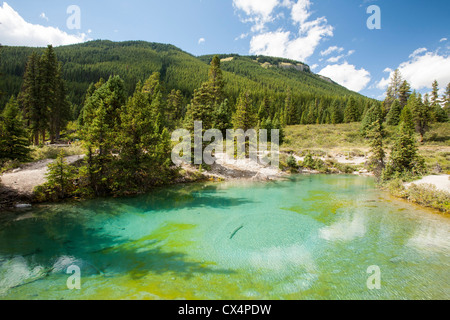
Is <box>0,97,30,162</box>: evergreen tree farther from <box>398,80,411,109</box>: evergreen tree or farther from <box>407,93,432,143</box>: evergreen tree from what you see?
<box>398,80,411,109</box>: evergreen tree

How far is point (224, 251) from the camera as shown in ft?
29.0

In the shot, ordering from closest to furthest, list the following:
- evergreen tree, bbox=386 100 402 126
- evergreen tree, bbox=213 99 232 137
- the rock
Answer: the rock, evergreen tree, bbox=213 99 232 137, evergreen tree, bbox=386 100 402 126

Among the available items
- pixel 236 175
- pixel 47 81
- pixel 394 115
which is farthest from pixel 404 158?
pixel 394 115

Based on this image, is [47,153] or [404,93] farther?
[404,93]

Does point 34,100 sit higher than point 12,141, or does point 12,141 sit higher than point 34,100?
point 34,100

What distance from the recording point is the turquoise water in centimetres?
614

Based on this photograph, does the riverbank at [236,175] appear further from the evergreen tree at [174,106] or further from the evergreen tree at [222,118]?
the evergreen tree at [174,106]

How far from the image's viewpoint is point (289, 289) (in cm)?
616

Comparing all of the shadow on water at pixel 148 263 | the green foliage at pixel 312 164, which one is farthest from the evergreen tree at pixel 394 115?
the shadow on water at pixel 148 263

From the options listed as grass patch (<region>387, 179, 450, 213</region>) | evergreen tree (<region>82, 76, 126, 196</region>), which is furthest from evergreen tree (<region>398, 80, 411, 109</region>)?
evergreen tree (<region>82, 76, 126, 196</region>)

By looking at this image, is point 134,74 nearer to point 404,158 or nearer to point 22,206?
point 22,206

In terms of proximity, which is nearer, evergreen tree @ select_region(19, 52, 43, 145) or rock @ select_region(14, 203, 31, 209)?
rock @ select_region(14, 203, 31, 209)
